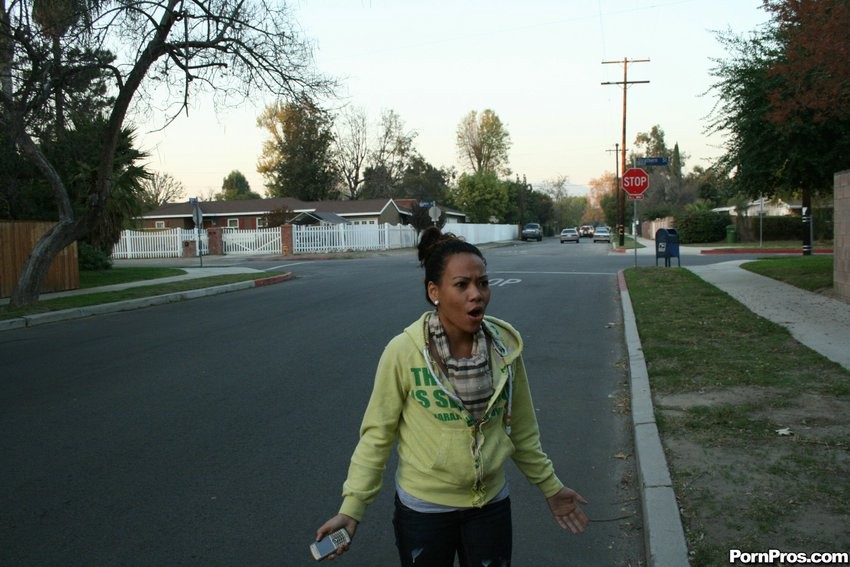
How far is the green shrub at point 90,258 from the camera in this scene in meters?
23.5

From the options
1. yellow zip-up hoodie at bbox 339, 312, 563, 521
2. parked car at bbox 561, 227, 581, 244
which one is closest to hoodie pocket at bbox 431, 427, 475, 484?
yellow zip-up hoodie at bbox 339, 312, 563, 521

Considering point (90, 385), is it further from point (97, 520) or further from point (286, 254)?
point (286, 254)

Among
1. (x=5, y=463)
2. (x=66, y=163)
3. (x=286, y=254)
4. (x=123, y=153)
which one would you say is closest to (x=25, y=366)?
(x=5, y=463)

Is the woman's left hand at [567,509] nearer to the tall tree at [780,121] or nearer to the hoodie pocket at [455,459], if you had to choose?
the hoodie pocket at [455,459]

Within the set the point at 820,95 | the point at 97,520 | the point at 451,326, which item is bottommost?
the point at 97,520

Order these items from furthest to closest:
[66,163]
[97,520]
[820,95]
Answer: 1. [66,163]
2. [820,95]
3. [97,520]

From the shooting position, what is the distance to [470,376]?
243 cm

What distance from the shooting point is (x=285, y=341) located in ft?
32.9

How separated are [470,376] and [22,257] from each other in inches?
687

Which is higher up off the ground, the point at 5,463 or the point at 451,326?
the point at 451,326

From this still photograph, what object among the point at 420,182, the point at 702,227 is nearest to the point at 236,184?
the point at 420,182

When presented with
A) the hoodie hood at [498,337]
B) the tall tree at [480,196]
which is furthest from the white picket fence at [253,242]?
the hoodie hood at [498,337]

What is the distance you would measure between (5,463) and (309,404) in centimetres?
245

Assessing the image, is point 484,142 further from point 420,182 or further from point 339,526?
point 339,526
